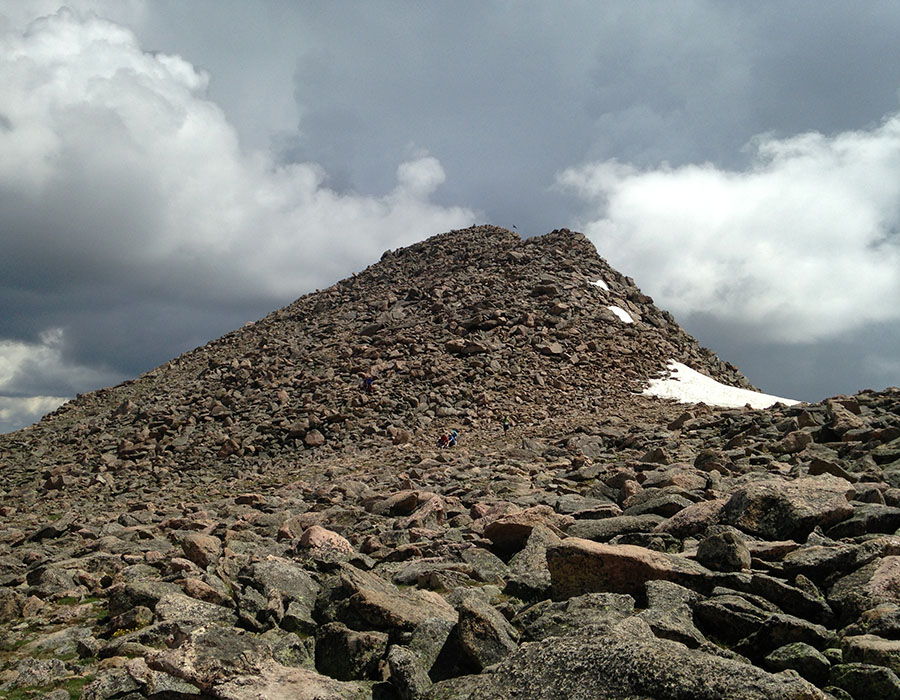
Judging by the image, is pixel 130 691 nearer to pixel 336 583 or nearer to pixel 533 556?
pixel 336 583

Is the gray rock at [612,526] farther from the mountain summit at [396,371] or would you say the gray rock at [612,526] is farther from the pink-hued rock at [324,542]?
the mountain summit at [396,371]

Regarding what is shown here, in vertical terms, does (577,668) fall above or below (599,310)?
below

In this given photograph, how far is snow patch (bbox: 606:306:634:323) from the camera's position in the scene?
134ft

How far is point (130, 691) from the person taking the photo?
584 centimetres

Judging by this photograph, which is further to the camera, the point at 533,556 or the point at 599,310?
the point at 599,310

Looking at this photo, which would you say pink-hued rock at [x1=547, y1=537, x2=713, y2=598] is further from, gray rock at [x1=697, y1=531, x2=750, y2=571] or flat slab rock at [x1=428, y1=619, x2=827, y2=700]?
flat slab rock at [x1=428, y1=619, x2=827, y2=700]

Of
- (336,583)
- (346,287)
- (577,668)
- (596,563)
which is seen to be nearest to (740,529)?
(596,563)

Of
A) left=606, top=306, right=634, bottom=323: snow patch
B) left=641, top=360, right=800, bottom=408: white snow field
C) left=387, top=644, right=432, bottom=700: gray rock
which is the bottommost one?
left=387, top=644, right=432, bottom=700: gray rock

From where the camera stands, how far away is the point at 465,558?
9133 mm

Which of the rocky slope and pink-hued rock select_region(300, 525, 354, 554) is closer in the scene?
the rocky slope

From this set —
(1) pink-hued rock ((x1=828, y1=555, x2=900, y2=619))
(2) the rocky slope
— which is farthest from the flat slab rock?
(1) pink-hued rock ((x1=828, y1=555, x2=900, y2=619))

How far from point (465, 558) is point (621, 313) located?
1367 inches

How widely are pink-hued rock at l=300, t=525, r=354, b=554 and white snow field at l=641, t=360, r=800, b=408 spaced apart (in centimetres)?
2504

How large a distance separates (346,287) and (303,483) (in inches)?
1307
